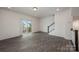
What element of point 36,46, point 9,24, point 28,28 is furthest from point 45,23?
point 36,46

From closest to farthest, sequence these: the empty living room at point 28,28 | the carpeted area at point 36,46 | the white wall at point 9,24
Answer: the carpeted area at point 36,46 → the empty living room at point 28,28 → the white wall at point 9,24

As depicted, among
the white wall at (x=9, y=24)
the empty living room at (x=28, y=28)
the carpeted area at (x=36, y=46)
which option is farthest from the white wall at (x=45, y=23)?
→ the carpeted area at (x=36, y=46)

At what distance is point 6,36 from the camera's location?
600 cm

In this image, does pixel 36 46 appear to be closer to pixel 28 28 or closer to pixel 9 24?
pixel 28 28

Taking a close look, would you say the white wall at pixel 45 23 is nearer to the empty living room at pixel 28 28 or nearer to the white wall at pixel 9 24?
the empty living room at pixel 28 28

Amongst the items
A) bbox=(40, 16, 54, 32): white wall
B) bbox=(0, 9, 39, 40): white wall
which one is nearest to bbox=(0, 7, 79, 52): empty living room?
bbox=(0, 9, 39, 40): white wall

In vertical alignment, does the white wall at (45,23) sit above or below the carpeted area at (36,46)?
above

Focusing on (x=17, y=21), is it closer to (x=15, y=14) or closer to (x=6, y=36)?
(x=15, y=14)

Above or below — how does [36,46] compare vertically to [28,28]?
below

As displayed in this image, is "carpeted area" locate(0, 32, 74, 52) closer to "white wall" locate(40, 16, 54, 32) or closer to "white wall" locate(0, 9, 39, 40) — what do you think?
"white wall" locate(0, 9, 39, 40)

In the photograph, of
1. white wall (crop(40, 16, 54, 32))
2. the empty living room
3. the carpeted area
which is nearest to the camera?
the carpeted area
